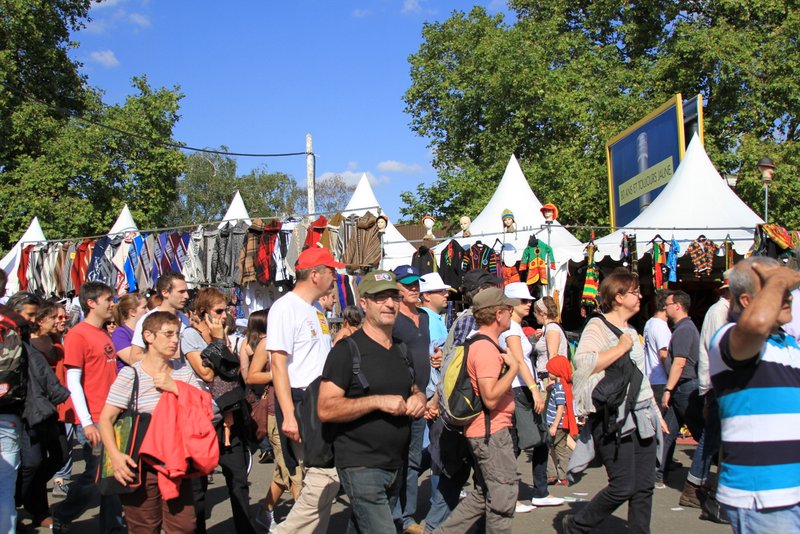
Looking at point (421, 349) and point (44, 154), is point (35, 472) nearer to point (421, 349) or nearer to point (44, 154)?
point (421, 349)

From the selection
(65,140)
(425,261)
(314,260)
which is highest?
(65,140)

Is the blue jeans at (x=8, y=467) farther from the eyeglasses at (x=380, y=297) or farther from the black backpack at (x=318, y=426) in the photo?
the eyeglasses at (x=380, y=297)

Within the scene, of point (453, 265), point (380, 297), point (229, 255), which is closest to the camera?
point (380, 297)

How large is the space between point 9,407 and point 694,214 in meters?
9.65

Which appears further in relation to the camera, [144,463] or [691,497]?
[691,497]

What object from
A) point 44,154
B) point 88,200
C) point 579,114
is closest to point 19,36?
point 44,154

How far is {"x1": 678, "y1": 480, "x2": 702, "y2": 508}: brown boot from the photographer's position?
666cm

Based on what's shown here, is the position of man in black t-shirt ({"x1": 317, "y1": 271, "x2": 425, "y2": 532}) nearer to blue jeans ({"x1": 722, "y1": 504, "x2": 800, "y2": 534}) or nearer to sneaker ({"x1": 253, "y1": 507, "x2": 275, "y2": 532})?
blue jeans ({"x1": 722, "y1": 504, "x2": 800, "y2": 534})

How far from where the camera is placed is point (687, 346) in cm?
725

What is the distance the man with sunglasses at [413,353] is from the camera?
5.93 meters

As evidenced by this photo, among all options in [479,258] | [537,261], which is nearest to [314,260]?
[537,261]

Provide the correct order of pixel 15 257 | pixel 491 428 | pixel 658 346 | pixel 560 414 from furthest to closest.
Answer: pixel 15 257
pixel 658 346
pixel 560 414
pixel 491 428

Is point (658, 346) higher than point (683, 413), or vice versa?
point (658, 346)

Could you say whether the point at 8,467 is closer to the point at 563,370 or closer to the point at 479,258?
the point at 563,370
